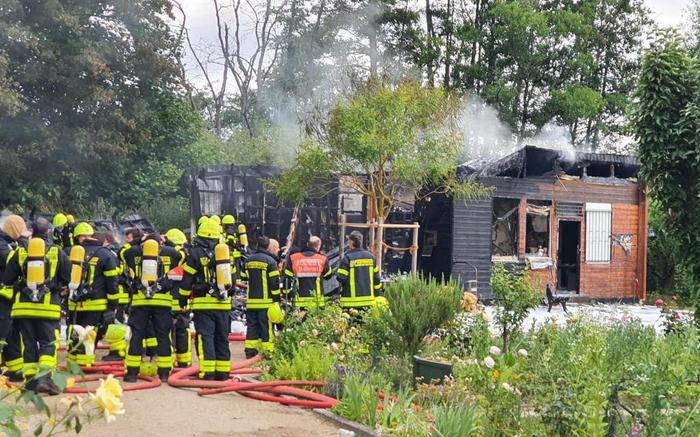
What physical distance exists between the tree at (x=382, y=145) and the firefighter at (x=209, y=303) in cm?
603

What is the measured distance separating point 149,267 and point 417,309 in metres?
3.08

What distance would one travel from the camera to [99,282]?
1034 centimetres

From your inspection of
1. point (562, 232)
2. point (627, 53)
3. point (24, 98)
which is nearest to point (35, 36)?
point (24, 98)

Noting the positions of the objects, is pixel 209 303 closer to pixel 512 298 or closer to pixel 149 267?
pixel 149 267

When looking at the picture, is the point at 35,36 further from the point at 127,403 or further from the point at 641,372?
the point at 641,372

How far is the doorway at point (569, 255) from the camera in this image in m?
21.8

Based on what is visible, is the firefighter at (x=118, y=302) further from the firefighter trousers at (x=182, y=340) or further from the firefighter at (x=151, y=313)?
the firefighter at (x=151, y=313)

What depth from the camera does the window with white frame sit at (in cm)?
2170

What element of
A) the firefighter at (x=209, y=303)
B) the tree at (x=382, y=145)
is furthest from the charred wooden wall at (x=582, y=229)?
the firefighter at (x=209, y=303)

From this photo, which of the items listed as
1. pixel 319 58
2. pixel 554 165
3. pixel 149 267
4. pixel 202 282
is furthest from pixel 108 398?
pixel 319 58

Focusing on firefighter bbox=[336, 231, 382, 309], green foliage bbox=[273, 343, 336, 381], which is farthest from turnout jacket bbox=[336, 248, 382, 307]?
green foliage bbox=[273, 343, 336, 381]

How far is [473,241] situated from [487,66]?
14.8m

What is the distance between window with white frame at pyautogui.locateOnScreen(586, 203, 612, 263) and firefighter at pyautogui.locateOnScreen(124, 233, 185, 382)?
571 inches

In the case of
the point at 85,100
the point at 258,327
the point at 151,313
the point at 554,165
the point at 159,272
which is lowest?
the point at 258,327
